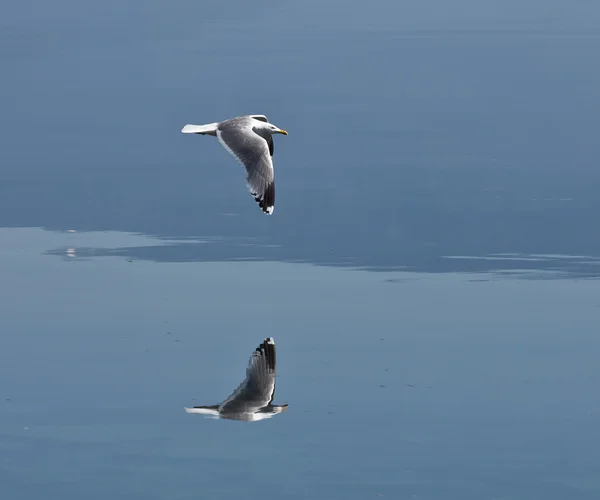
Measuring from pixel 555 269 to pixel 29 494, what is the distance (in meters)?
7.06

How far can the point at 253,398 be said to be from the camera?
9.00 meters

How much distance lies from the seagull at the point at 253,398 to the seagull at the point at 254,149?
2641 millimetres

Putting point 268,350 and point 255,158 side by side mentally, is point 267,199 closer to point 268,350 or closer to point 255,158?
point 255,158

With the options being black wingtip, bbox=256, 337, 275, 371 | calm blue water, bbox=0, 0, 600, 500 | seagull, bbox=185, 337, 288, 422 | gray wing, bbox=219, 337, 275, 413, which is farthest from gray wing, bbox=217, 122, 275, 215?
seagull, bbox=185, 337, 288, 422

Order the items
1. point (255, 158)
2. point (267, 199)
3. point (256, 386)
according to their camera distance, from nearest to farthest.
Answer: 1. point (256, 386)
2. point (267, 199)
3. point (255, 158)

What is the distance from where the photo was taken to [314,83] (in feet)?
93.1

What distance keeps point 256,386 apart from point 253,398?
263 mm

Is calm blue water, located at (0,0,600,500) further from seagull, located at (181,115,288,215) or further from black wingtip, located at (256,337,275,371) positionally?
seagull, located at (181,115,288,215)

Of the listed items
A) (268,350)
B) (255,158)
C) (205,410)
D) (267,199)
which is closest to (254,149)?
(255,158)

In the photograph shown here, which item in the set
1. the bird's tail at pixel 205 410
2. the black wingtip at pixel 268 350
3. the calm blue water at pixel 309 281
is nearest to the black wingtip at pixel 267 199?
the calm blue water at pixel 309 281

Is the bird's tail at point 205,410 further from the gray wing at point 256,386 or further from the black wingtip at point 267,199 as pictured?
the black wingtip at point 267,199

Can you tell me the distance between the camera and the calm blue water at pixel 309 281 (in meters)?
7.90

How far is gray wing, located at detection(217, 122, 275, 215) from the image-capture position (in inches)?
485

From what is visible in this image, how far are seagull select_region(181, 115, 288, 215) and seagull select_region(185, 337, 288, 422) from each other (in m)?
2.64
